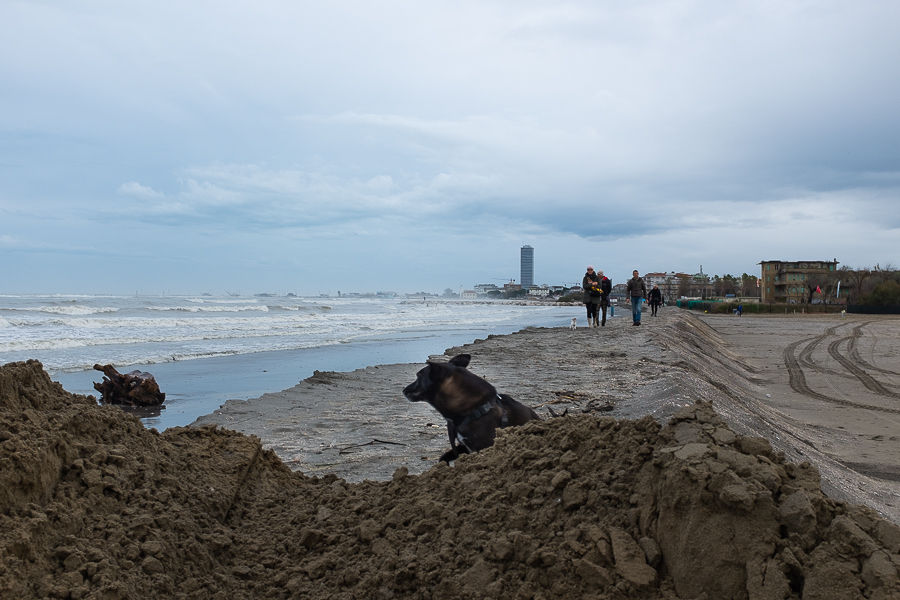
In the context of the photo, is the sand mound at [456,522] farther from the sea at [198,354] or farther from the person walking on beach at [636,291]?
the person walking on beach at [636,291]

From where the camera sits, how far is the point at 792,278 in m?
89.5

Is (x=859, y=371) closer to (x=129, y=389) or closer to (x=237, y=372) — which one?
(x=237, y=372)

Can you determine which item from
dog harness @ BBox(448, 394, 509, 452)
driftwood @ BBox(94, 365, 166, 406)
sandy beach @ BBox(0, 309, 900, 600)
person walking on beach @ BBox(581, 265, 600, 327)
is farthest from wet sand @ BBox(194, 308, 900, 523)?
person walking on beach @ BBox(581, 265, 600, 327)

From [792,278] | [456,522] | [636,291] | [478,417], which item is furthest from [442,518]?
[792,278]

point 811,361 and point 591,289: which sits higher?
point 591,289

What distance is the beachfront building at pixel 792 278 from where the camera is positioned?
267ft

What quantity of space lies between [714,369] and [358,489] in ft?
33.2

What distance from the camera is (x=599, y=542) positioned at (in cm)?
225

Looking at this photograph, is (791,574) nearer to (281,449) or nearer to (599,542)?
(599,542)

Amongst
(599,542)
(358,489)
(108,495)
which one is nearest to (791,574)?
(599,542)

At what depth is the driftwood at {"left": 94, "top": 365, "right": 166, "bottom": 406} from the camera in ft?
27.0

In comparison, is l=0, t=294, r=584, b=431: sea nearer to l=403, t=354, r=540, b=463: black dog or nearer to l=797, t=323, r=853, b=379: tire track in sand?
l=403, t=354, r=540, b=463: black dog

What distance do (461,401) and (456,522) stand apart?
59.8 inches

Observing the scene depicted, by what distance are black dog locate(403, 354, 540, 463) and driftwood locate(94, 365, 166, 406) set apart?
5889mm
